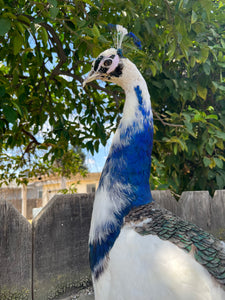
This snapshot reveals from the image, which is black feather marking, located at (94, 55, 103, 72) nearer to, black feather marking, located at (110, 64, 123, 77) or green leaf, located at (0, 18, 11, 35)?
black feather marking, located at (110, 64, 123, 77)

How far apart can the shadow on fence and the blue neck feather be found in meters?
0.44

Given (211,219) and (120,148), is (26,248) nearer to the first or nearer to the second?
(120,148)

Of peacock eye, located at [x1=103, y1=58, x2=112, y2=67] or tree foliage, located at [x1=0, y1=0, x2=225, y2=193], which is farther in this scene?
tree foliage, located at [x1=0, y1=0, x2=225, y2=193]

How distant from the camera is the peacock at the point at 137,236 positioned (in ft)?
3.34

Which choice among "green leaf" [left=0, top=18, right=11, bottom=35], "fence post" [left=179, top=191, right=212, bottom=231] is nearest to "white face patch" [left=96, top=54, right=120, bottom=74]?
"green leaf" [left=0, top=18, right=11, bottom=35]

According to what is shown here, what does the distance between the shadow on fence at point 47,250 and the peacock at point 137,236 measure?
0.45 meters

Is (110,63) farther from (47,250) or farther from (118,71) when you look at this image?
(47,250)

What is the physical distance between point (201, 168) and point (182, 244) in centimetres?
273

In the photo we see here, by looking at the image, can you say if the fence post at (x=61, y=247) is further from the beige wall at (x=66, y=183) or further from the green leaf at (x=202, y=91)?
the beige wall at (x=66, y=183)

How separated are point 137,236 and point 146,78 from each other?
8.24 feet

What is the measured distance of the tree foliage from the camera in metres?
2.31

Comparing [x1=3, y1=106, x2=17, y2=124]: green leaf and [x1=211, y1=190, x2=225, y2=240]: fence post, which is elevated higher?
[x1=3, y1=106, x2=17, y2=124]: green leaf

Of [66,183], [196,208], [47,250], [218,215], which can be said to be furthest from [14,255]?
[66,183]

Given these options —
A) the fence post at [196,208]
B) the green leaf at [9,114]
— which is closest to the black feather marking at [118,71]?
the green leaf at [9,114]
